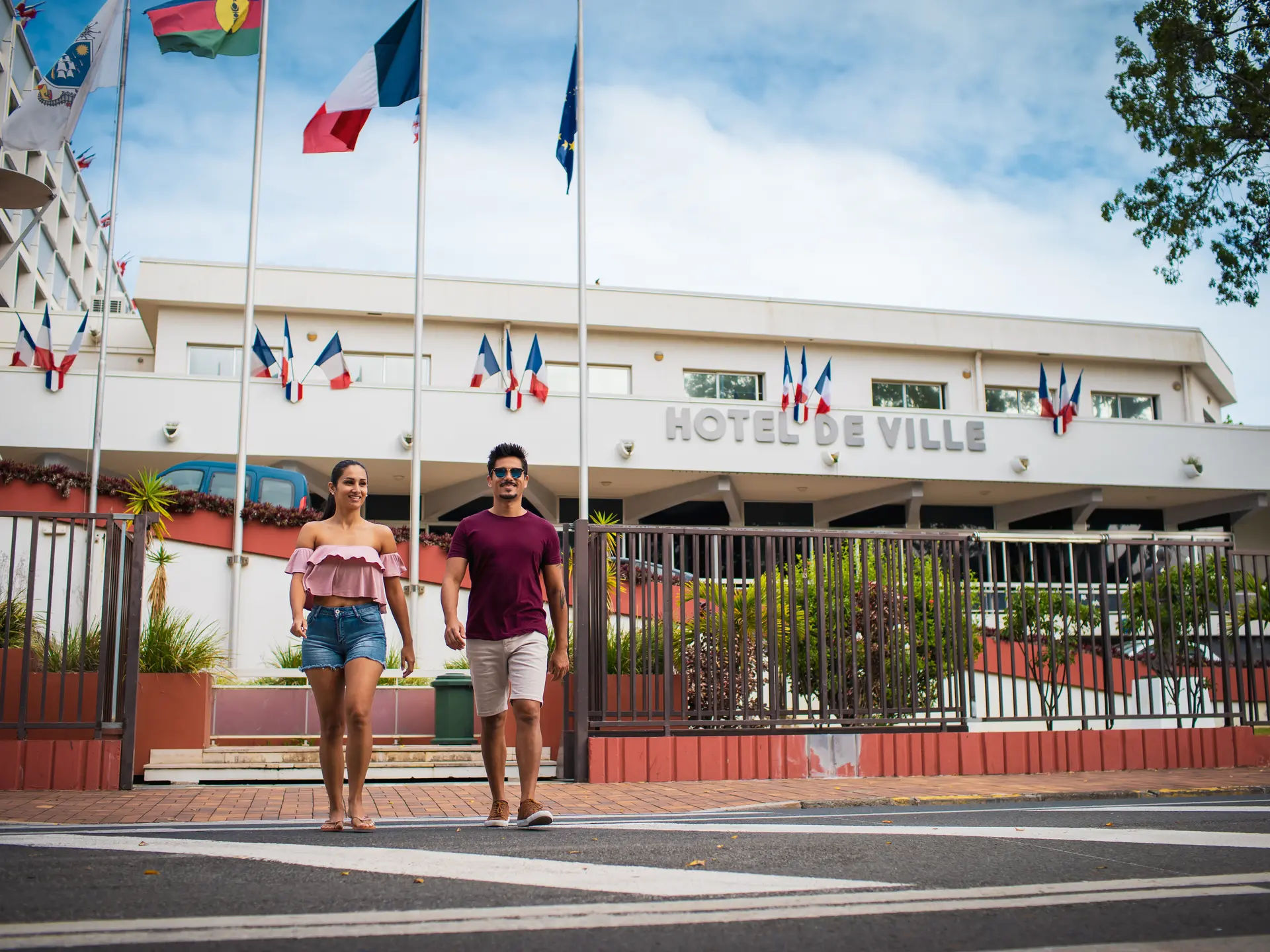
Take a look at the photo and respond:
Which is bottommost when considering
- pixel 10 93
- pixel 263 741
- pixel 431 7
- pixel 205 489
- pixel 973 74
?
pixel 263 741

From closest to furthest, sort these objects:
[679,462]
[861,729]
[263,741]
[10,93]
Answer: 1. [861,729]
2. [263,741]
3. [679,462]
4. [10,93]

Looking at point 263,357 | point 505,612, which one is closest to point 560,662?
point 505,612

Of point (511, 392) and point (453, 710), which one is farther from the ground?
point (511, 392)

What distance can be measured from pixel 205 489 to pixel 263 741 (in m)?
10.3

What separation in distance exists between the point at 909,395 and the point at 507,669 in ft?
93.8

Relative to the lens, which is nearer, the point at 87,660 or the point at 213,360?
the point at 87,660

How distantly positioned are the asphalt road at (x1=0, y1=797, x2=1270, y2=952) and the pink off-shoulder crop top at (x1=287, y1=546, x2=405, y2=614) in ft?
3.51

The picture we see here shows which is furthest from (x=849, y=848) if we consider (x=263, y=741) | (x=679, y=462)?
(x=679, y=462)

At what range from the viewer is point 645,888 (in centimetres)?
363

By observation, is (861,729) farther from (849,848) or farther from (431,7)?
(431,7)

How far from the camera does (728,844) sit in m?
4.75

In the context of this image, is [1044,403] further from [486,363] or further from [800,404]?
[486,363]

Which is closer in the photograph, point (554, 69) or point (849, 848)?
point (849, 848)

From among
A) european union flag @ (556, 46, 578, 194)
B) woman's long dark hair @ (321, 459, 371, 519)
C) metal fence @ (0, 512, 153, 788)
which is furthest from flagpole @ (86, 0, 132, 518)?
woman's long dark hair @ (321, 459, 371, 519)
